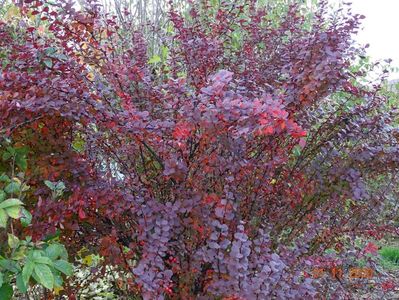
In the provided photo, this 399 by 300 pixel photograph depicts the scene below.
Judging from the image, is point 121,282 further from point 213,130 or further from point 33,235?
point 213,130

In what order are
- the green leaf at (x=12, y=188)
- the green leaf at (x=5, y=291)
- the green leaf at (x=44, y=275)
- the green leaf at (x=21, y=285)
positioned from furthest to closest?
the green leaf at (x=5, y=291)
the green leaf at (x=12, y=188)
the green leaf at (x=21, y=285)
the green leaf at (x=44, y=275)

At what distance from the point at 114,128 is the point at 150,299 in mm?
668

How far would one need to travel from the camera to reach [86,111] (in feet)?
7.20

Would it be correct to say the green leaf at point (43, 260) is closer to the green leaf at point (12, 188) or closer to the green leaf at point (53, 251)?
the green leaf at point (53, 251)

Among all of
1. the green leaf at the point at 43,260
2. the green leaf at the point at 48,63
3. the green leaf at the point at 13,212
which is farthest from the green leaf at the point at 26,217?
the green leaf at the point at 48,63

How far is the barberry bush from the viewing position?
2.09 m

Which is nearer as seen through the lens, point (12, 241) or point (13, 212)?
point (13, 212)

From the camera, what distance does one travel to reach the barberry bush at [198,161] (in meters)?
2.09

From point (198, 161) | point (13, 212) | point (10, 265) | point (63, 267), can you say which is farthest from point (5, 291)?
point (198, 161)

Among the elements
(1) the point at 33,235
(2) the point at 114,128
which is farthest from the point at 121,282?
(2) the point at 114,128

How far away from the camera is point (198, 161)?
2191 millimetres

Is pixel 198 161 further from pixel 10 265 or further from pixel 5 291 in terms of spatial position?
pixel 5 291

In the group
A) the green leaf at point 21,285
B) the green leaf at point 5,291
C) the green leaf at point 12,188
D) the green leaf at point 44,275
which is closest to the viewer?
the green leaf at point 44,275

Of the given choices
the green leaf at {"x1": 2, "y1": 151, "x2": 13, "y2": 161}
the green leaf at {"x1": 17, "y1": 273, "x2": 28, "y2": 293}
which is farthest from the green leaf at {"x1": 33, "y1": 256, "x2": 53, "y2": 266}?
the green leaf at {"x1": 2, "y1": 151, "x2": 13, "y2": 161}
